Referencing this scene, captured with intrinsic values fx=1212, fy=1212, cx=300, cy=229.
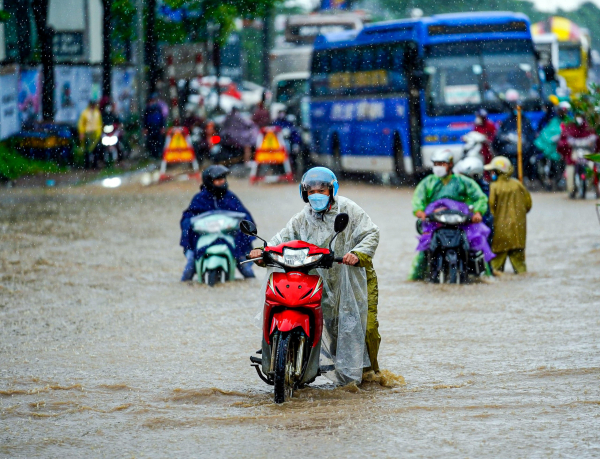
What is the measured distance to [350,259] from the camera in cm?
657

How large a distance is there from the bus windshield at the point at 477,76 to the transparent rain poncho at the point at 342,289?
49.2 feet

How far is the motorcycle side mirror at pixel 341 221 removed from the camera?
6508 millimetres

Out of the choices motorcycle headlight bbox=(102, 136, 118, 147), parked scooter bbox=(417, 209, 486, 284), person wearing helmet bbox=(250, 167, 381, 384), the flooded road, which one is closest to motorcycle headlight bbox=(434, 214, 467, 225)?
parked scooter bbox=(417, 209, 486, 284)

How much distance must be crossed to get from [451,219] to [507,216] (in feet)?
4.14

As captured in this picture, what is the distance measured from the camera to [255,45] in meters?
71.2

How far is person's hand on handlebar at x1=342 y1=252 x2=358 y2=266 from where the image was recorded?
656cm

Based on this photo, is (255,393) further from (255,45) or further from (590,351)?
(255,45)

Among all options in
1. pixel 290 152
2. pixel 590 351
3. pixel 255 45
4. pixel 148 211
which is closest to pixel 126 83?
pixel 290 152

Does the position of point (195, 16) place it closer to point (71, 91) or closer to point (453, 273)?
point (71, 91)

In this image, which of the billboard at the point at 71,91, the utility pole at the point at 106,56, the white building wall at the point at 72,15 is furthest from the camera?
the white building wall at the point at 72,15

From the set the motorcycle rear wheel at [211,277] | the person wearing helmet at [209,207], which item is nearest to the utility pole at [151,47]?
the person wearing helmet at [209,207]

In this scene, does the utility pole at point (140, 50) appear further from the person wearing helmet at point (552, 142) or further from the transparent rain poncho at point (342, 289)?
the transparent rain poncho at point (342, 289)

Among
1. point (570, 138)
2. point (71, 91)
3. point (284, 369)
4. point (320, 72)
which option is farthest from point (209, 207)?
point (71, 91)

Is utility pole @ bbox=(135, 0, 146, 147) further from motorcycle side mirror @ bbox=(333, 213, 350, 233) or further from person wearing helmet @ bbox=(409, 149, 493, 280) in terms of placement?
motorcycle side mirror @ bbox=(333, 213, 350, 233)
